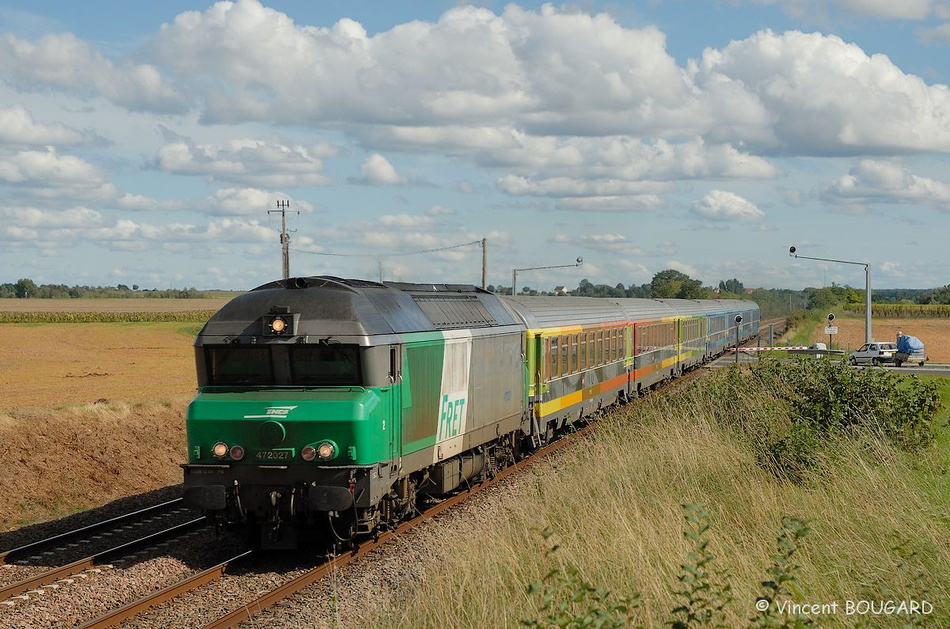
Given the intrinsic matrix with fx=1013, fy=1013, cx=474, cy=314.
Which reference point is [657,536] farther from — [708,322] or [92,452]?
[708,322]

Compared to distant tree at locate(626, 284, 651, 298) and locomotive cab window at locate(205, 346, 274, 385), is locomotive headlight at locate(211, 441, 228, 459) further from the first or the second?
distant tree at locate(626, 284, 651, 298)

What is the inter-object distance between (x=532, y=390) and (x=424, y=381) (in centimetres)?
650

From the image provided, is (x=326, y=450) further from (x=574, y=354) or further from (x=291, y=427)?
(x=574, y=354)

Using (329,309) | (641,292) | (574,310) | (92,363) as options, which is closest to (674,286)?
(641,292)

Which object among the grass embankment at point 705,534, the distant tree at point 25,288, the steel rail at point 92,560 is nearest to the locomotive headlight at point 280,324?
the grass embankment at point 705,534

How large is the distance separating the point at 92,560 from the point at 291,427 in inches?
124

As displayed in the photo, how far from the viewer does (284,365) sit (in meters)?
12.4

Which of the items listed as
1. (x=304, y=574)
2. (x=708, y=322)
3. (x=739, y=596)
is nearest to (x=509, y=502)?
(x=304, y=574)

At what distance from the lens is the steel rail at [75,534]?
43.1ft

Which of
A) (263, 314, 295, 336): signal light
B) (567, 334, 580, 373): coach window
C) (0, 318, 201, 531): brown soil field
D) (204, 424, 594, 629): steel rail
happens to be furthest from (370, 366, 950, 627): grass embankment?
(0, 318, 201, 531): brown soil field

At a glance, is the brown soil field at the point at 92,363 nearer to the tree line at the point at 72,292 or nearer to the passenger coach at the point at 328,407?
the passenger coach at the point at 328,407

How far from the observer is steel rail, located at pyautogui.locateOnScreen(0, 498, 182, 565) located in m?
13.1

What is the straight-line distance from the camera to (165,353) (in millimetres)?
57281

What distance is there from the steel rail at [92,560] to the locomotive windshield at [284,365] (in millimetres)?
2566
